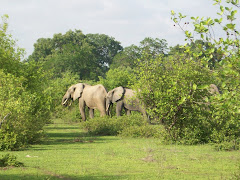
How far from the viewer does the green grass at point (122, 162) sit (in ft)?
47.5

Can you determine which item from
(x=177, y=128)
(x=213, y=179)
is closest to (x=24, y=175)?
(x=213, y=179)

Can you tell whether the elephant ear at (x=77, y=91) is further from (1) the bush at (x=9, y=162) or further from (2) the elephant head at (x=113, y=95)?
(1) the bush at (x=9, y=162)

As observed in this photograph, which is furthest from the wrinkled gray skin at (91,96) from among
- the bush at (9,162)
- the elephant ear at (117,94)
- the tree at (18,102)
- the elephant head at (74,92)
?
the bush at (9,162)

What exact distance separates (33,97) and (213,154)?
935 centimetres

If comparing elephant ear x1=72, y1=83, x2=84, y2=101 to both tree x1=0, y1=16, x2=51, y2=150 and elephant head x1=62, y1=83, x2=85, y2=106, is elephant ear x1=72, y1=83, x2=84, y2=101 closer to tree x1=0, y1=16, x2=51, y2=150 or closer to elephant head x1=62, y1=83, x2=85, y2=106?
elephant head x1=62, y1=83, x2=85, y2=106

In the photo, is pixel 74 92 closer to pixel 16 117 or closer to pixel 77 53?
pixel 16 117

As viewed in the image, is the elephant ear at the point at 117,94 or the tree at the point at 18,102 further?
the elephant ear at the point at 117,94

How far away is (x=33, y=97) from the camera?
24.6 metres

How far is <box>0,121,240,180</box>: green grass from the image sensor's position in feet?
47.5

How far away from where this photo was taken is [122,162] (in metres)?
17.0

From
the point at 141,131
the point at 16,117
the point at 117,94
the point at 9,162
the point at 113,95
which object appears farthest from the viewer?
the point at 113,95

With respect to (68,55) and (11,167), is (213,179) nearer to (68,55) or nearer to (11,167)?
(11,167)

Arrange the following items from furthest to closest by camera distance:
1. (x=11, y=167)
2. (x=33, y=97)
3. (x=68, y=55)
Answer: (x=68, y=55)
(x=33, y=97)
(x=11, y=167)

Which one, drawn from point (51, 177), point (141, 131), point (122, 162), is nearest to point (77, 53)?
point (141, 131)
